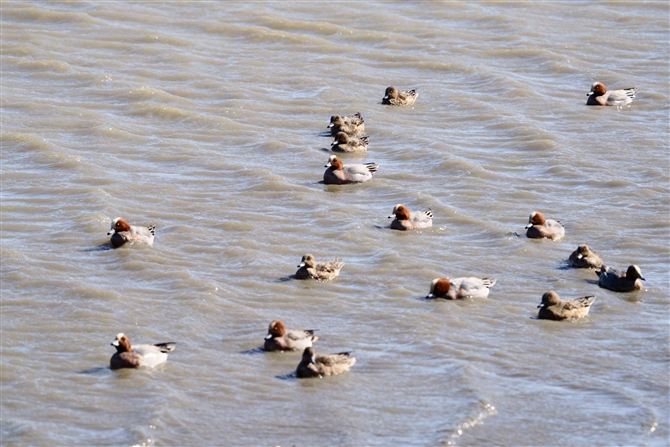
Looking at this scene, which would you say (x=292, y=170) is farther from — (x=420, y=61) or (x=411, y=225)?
(x=420, y=61)

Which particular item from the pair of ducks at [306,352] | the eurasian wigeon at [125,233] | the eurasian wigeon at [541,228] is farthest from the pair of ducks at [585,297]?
the eurasian wigeon at [125,233]

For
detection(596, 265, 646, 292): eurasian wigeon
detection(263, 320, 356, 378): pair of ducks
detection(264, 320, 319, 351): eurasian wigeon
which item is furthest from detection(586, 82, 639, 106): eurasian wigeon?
detection(264, 320, 319, 351): eurasian wigeon

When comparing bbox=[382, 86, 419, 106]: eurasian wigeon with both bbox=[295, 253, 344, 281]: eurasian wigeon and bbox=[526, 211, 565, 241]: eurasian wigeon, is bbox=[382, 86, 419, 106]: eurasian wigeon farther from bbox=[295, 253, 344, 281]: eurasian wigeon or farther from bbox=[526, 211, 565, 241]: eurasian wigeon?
bbox=[295, 253, 344, 281]: eurasian wigeon

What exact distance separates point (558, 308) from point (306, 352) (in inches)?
126

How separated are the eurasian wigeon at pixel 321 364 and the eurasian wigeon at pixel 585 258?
410 centimetres

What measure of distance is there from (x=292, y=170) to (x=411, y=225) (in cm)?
312

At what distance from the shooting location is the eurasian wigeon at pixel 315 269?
593 inches

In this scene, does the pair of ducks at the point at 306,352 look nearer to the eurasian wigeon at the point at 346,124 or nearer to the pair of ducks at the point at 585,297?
the pair of ducks at the point at 585,297

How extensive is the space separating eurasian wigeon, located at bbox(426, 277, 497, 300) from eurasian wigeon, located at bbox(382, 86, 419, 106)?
757cm

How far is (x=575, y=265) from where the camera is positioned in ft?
51.5

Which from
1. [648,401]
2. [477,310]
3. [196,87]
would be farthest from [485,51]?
[648,401]

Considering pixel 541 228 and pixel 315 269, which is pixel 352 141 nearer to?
pixel 541 228

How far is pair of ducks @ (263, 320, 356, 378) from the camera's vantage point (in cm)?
1264

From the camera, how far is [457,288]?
14.6 m
